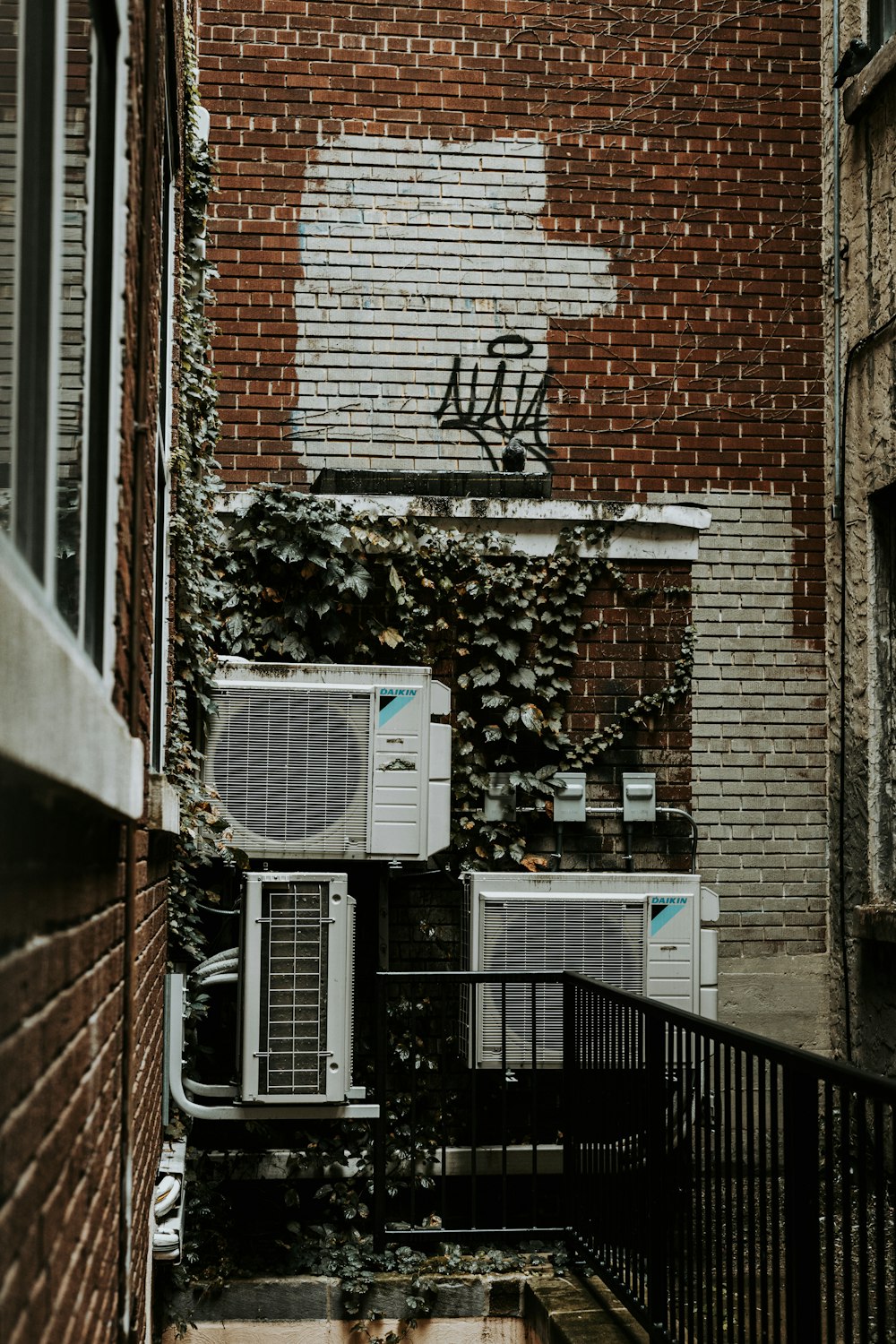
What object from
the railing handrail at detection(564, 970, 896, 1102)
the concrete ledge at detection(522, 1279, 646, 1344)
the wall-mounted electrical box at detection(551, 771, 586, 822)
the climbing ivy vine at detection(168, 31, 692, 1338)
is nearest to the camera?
the railing handrail at detection(564, 970, 896, 1102)

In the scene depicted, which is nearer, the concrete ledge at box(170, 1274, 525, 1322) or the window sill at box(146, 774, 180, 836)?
the window sill at box(146, 774, 180, 836)

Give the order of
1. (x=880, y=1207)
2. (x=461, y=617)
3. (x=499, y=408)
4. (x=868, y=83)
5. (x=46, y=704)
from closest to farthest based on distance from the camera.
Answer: (x=46, y=704)
(x=880, y=1207)
(x=461, y=617)
(x=868, y=83)
(x=499, y=408)

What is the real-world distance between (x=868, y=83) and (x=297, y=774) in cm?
501

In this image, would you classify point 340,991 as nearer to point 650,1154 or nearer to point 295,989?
point 295,989

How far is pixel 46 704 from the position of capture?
3.92 feet

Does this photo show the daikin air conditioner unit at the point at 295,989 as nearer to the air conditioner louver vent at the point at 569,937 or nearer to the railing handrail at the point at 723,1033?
the railing handrail at the point at 723,1033

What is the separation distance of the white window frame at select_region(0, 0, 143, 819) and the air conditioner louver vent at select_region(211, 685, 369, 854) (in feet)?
11.7

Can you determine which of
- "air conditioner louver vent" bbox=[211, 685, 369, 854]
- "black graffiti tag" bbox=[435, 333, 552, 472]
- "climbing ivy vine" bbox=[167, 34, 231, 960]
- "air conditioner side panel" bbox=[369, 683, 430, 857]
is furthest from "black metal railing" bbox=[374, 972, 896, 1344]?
"black graffiti tag" bbox=[435, 333, 552, 472]

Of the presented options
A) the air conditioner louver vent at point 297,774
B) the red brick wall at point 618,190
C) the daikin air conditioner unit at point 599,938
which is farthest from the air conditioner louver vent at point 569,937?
the red brick wall at point 618,190

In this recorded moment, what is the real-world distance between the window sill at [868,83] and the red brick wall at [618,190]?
45 centimetres

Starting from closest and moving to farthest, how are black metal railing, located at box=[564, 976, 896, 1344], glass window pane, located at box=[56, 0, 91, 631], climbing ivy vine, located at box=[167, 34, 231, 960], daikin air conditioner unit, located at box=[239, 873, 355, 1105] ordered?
glass window pane, located at box=[56, 0, 91, 631] → black metal railing, located at box=[564, 976, 896, 1344] → climbing ivy vine, located at box=[167, 34, 231, 960] → daikin air conditioner unit, located at box=[239, 873, 355, 1105]

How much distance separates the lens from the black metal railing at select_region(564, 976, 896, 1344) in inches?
105

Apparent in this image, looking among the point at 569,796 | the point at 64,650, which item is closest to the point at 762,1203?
the point at 64,650

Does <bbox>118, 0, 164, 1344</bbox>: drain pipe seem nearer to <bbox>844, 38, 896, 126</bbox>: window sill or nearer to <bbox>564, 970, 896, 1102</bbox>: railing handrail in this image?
<bbox>564, 970, 896, 1102</bbox>: railing handrail
